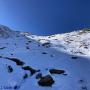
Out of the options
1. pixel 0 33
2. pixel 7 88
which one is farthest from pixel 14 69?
pixel 0 33

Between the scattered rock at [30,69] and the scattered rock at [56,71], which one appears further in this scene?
the scattered rock at [56,71]

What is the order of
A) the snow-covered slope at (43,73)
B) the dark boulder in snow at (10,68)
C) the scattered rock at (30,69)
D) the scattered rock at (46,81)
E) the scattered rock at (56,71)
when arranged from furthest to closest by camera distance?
the scattered rock at (56,71) → the scattered rock at (30,69) → the dark boulder in snow at (10,68) → the scattered rock at (46,81) → the snow-covered slope at (43,73)

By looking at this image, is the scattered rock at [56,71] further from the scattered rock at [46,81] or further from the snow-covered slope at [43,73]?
the scattered rock at [46,81]

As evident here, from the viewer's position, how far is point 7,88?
16.5 meters

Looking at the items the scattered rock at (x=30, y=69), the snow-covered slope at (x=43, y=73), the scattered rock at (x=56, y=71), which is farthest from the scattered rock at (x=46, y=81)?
the scattered rock at (x=56, y=71)

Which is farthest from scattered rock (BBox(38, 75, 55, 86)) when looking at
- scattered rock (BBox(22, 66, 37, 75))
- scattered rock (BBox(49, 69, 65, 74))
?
scattered rock (BBox(49, 69, 65, 74))

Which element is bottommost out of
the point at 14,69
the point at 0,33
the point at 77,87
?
the point at 77,87

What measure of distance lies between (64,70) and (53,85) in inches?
175

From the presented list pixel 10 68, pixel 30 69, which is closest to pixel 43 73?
pixel 30 69

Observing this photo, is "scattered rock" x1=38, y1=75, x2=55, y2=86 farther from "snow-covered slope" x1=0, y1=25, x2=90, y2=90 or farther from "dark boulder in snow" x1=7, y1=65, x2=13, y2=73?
"dark boulder in snow" x1=7, y1=65, x2=13, y2=73

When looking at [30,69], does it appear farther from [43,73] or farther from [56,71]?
[56,71]

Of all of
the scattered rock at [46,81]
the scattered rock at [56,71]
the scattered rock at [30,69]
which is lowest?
the scattered rock at [46,81]

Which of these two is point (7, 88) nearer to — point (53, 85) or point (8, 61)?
point (53, 85)

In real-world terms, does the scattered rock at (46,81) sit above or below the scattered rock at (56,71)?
below
